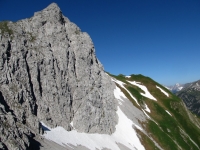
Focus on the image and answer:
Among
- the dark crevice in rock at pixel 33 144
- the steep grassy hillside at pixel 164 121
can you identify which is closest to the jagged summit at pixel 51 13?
the dark crevice in rock at pixel 33 144

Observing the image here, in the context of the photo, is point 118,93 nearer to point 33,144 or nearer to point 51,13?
point 51,13

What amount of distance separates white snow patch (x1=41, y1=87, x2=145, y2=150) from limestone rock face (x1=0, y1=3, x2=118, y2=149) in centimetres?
180

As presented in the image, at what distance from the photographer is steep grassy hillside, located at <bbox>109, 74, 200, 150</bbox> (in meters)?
66.4

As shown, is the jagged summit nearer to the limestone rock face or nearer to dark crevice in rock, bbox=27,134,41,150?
the limestone rock face

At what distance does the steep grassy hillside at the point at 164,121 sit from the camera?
218 ft

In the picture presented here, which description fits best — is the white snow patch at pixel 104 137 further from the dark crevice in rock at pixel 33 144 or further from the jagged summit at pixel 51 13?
the jagged summit at pixel 51 13

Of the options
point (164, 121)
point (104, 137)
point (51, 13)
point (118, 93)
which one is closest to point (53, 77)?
point (51, 13)

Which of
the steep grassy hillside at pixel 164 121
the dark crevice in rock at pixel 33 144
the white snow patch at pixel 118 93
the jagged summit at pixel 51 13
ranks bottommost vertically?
the dark crevice in rock at pixel 33 144

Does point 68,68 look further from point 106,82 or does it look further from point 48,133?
point 48,133

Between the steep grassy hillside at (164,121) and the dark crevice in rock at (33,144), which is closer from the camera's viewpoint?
the dark crevice in rock at (33,144)

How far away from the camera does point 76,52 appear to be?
6247cm

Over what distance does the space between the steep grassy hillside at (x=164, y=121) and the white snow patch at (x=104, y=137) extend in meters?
3.63

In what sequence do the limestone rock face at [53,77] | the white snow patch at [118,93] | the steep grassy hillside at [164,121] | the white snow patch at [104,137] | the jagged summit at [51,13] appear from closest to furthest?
1. the limestone rock face at [53,77]
2. the white snow patch at [104,137]
3. the jagged summit at [51,13]
4. the steep grassy hillside at [164,121]
5. the white snow patch at [118,93]

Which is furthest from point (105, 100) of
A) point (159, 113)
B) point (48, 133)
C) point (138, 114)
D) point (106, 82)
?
point (159, 113)
